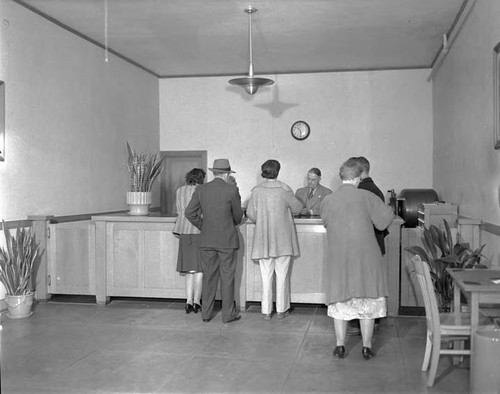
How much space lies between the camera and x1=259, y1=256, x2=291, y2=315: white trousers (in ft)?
17.4

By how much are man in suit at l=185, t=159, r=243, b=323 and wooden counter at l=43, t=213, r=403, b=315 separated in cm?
55

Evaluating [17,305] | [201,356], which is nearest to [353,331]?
[201,356]

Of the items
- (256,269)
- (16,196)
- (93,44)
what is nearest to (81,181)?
(16,196)

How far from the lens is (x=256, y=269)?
572 cm

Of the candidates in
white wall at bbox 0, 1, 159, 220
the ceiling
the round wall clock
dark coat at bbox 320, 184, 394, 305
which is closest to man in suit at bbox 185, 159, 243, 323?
dark coat at bbox 320, 184, 394, 305

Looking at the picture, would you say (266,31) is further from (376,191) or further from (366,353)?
(366,353)

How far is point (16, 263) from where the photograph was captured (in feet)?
17.9

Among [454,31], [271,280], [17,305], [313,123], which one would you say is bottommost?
[17,305]

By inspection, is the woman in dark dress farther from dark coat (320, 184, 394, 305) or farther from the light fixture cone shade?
dark coat (320, 184, 394, 305)

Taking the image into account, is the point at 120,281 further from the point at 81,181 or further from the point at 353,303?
the point at 353,303

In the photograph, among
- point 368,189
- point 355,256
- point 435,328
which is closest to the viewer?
point 435,328

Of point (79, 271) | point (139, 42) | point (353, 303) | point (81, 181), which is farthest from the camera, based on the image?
point (139, 42)

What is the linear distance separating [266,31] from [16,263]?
407 cm

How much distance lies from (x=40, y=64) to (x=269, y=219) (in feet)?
10.6
